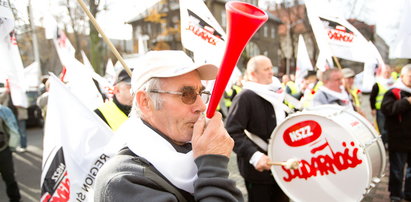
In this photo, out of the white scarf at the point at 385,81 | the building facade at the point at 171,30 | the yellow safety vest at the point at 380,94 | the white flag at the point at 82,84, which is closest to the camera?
the white flag at the point at 82,84

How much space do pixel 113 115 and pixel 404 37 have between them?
290 centimetres

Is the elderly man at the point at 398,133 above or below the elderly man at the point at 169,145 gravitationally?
below

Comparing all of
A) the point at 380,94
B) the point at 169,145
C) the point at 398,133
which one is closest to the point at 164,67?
the point at 169,145

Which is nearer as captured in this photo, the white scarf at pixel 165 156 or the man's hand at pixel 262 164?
the white scarf at pixel 165 156

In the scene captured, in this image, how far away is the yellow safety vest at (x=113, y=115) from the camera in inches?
114

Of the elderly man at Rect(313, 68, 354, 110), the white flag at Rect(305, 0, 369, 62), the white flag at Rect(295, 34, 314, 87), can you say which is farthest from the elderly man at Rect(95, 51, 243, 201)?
the white flag at Rect(295, 34, 314, 87)

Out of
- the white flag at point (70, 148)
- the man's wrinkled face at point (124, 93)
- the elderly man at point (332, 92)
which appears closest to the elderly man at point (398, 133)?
the elderly man at point (332, 92)

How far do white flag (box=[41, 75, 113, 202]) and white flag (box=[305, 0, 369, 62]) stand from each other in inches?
127

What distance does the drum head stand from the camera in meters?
2.92

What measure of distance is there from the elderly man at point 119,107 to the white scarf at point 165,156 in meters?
1.65

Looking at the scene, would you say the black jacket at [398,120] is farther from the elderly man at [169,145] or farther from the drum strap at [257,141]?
the elderly man at [169,145]

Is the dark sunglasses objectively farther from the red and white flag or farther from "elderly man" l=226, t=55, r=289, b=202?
the red and white flag

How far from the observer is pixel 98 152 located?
233cm

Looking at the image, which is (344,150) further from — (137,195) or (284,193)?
(137,195)
